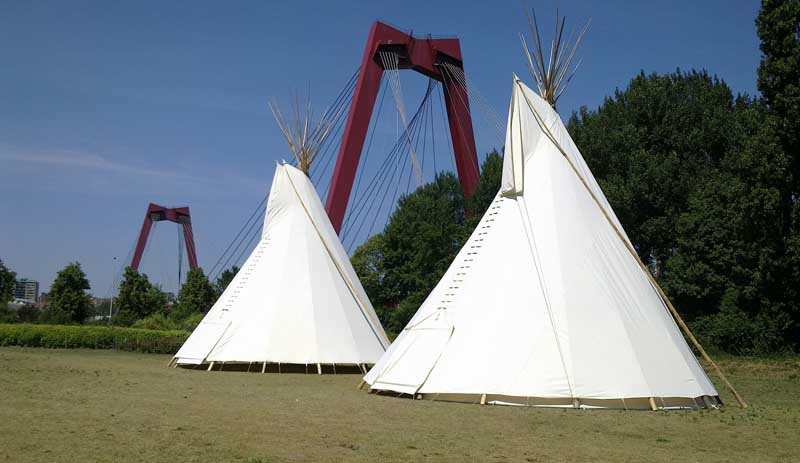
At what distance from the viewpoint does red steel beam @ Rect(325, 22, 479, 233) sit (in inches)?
1064

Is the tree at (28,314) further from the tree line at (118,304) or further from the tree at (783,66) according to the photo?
the tree at (783,66)

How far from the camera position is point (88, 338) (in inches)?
1190

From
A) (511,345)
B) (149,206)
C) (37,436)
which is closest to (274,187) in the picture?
(511,345)

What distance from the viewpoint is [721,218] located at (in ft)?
93.9

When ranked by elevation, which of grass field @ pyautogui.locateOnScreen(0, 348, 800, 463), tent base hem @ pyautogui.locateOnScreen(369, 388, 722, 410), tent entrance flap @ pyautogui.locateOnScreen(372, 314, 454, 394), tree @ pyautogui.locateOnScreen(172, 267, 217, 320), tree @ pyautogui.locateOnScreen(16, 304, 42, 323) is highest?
tree @ pyautogui.locateOnScreen(172, 267, 217, 320)

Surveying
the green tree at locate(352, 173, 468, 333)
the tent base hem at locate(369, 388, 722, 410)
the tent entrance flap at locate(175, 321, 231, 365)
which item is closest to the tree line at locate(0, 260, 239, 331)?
the green tree at locate(352, 173, 468, 333)

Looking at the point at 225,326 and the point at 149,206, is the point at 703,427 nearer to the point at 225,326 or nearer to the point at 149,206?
the point at 225,326

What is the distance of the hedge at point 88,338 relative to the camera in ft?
→ 98.0

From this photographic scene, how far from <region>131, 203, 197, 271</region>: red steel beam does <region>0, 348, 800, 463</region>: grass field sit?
180 ft

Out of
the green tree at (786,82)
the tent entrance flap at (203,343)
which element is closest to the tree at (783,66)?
the green tree at (786,82)

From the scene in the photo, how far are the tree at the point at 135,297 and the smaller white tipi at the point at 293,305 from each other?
85.1 ft

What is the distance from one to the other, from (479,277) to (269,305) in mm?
8602

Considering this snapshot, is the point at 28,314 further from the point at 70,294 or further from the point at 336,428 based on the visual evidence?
the point at 336,428

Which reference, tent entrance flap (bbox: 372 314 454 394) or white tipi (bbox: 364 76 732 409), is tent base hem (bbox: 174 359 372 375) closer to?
white tipi (bbox: 364 76 732 409)
